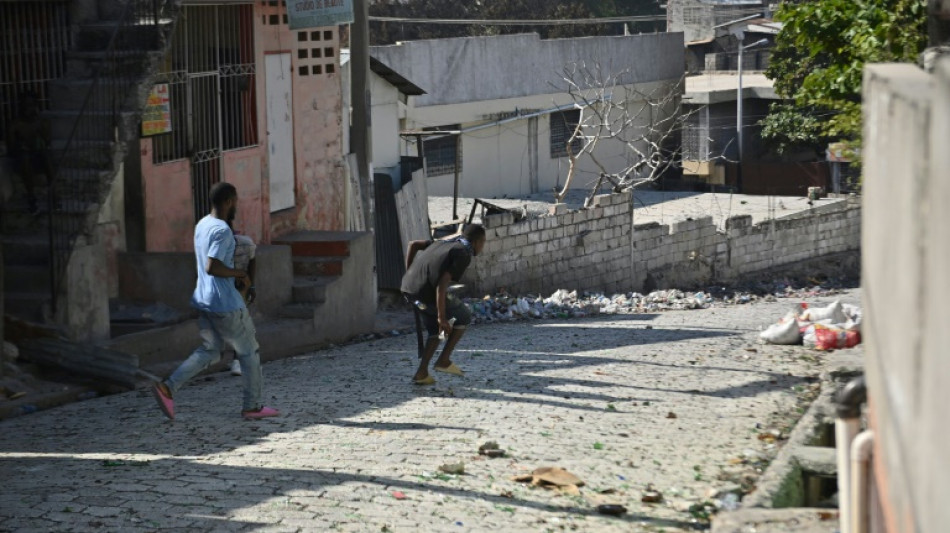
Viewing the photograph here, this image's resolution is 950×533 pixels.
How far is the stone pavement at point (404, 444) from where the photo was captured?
6.75m

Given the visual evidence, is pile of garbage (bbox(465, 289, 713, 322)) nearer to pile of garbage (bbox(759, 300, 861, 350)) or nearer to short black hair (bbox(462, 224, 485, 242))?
pile of garbage (bbox(759, 300, 861, 350))

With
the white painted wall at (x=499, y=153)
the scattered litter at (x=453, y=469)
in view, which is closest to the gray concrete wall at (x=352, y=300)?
the scattered litter at (x=453, y=469)

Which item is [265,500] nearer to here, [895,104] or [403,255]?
[895,104]

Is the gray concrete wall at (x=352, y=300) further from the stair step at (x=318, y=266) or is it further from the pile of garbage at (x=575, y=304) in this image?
the pile of garbage at (x=575, y=304)

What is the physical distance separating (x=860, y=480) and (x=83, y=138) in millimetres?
Answer: 8722

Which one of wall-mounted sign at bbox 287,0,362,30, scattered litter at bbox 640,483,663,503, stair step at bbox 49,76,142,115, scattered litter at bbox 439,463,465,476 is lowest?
scattered litter at bbox 640,483,663,503

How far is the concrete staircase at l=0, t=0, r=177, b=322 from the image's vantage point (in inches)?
435

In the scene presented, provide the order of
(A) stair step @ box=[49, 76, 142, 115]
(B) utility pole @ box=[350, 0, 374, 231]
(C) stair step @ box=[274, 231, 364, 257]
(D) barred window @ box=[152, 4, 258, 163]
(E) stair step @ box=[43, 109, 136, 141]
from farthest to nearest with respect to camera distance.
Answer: (B) utility pole @ box=[350, 0, 374, 231], (C) stair step @ box=[274, 231, 364, 257], (D) barred window @ box=[152, 4, 258, 163], (A) stair step @ box=[49, 76, 142, 115], (E) stair step @ box=[43, 109, 136, 141]

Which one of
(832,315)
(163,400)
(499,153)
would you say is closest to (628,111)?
(499,153)

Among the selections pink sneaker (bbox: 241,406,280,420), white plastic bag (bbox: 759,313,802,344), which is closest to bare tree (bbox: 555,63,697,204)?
white plastic bag (bbox: 759,313,802,344)

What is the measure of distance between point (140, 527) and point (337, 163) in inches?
428

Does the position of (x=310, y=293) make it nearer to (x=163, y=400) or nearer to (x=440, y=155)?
(x=163, y=400)

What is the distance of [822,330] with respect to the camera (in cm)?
1321

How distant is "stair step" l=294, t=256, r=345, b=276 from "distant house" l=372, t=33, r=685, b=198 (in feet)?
48.4
